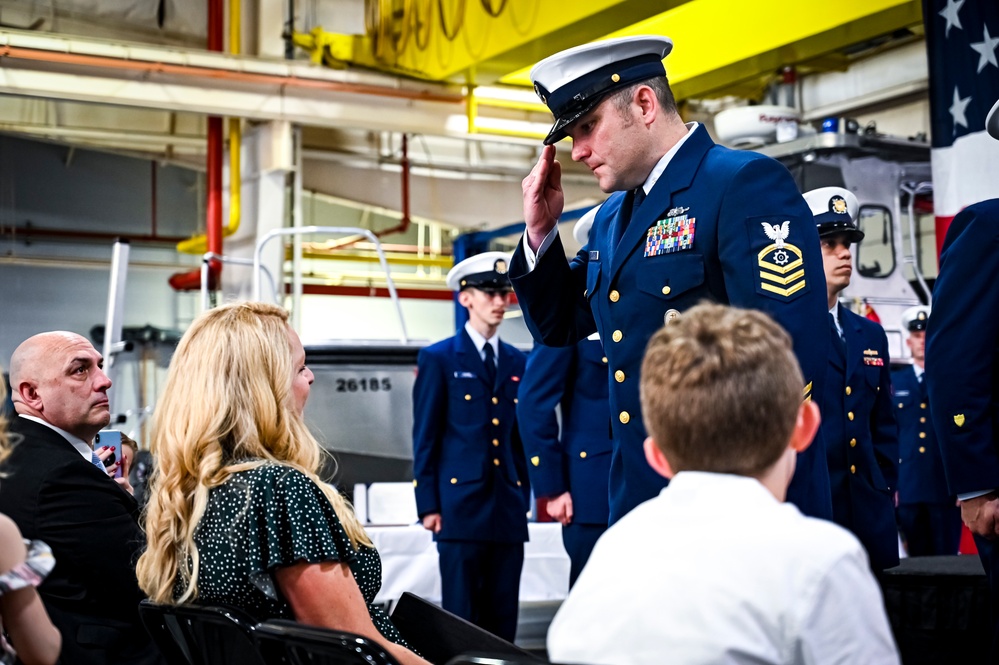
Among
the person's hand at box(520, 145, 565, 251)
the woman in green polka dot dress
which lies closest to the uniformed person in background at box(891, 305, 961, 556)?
the person's hand at box(520, 145, 565, 251)

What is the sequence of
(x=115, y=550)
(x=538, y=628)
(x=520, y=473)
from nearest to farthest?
(x=115, y=550) < (x=520, y=473) < (x=538, y=628)

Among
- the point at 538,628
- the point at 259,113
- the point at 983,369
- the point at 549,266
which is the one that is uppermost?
the point at 259,113

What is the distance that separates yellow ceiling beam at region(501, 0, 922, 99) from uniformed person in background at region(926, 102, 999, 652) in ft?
14.8

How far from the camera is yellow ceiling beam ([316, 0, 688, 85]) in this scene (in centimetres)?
693

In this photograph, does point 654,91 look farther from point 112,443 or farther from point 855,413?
point 112,443

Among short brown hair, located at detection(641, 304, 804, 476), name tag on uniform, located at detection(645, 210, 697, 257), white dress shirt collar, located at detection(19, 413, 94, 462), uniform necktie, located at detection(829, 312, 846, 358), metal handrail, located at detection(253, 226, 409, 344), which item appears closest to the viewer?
short brown hair, located at detection(641, 304, 804, 476)

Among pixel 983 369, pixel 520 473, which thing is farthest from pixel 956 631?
pixel 520 473

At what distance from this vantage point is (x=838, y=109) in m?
9.13

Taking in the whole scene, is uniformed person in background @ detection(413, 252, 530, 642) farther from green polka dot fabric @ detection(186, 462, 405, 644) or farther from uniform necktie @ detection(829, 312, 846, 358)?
green polka dot fabric @ detection(186, 462, 405, 644)

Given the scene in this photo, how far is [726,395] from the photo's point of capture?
4.04ft

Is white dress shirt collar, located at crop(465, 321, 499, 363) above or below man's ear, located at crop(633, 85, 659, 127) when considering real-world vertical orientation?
below

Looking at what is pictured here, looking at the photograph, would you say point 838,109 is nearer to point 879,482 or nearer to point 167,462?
point 879,482

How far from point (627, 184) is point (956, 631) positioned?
2.27 metres

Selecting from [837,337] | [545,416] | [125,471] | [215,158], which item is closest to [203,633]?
[125,471]
